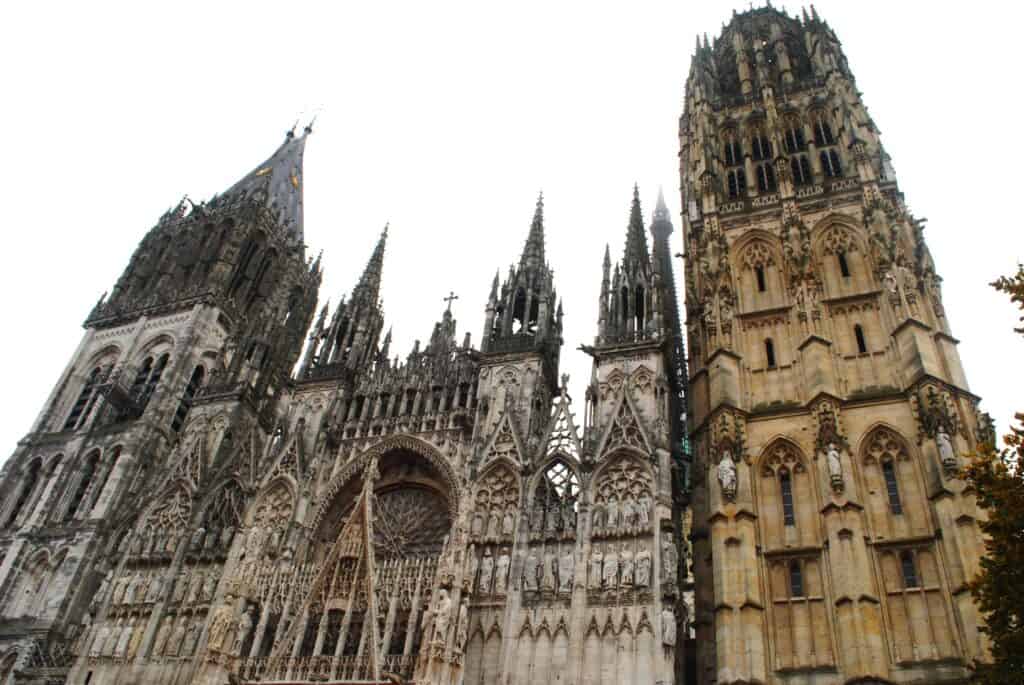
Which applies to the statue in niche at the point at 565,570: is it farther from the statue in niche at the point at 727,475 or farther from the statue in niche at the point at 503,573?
the statue in niche at the point at 727,475

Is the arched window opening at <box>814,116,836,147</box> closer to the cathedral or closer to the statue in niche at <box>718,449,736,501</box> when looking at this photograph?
the cathedral

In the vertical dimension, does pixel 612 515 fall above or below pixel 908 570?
above

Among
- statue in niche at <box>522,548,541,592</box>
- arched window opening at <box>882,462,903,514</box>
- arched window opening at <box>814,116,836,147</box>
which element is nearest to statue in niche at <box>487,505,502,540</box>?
statue in niche at <box>522,548,541,592</box>

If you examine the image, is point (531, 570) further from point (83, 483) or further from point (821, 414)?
point (83, 483)

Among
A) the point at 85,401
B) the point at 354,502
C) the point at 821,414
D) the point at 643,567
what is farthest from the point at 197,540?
the point at 821,414

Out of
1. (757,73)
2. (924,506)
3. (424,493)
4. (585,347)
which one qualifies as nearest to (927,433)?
(924,506)

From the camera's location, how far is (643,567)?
65.4ft

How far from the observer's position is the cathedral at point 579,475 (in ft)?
62.8

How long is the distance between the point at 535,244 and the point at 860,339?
11.9 meters

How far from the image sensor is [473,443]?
24188mm

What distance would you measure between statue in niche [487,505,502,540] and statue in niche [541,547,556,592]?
164 cm

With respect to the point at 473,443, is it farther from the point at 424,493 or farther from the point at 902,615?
the point at 902,615

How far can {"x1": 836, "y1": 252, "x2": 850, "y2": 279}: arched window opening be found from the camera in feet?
83.8

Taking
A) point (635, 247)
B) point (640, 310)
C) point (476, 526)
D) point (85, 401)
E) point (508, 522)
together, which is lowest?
point (476, 526)
